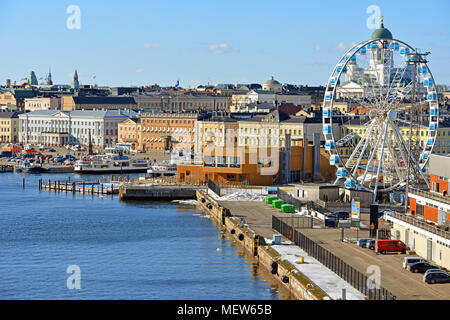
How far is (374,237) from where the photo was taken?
34.5 m

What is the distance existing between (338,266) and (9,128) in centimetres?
8973

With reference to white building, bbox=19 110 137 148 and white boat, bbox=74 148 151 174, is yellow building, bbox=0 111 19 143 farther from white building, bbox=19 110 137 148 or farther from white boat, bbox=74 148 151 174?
white boat, bbox=74 148 151 174

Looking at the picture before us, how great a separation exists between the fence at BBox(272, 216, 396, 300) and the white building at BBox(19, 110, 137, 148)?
69.6 m

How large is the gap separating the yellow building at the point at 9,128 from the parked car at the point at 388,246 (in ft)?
282

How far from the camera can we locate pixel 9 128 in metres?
113

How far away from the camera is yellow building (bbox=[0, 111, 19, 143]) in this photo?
112944 millimetres

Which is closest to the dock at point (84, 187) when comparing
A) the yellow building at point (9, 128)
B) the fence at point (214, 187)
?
the fence at point (214, 187)

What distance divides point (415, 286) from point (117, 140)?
79.4 metres

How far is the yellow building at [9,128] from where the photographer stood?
112944mm

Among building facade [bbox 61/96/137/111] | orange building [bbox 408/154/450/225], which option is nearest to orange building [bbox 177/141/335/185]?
orange building [bbox 408/154/450/225]

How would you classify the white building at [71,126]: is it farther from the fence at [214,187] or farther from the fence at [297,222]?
the fence at [297,222]

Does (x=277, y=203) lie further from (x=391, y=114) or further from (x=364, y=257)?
(x=364, y=257)
